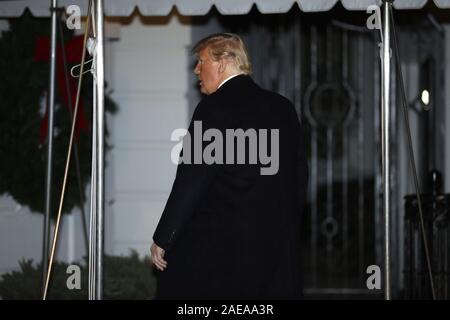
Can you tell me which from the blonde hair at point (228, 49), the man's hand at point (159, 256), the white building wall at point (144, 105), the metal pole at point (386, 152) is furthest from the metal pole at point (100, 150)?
the white building wall at point (144, 105)

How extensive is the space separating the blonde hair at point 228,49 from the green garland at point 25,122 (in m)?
2.84

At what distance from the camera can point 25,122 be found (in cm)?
727

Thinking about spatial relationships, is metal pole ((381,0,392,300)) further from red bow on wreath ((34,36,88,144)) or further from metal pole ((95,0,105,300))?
red bow on wreath ((34,36,88,144))

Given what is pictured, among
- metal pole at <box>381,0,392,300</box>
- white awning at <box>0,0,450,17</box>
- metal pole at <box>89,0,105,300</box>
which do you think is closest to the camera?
metal pole at <box>89,0,105,300</box>

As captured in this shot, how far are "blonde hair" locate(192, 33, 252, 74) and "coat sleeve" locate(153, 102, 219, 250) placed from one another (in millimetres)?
309

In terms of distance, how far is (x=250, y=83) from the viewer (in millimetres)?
4695

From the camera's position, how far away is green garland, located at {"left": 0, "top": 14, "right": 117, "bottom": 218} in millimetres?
7168

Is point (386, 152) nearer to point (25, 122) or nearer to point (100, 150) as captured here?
point (100, 150)

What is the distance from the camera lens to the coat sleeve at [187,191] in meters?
4.50

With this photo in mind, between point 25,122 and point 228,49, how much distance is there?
3.02 m

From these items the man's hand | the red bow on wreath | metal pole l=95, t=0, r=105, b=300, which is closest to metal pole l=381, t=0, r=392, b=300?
the man's hand

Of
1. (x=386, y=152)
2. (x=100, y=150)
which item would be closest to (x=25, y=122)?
(x=100, y=150)

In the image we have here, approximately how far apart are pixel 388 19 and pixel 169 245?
1698 mm

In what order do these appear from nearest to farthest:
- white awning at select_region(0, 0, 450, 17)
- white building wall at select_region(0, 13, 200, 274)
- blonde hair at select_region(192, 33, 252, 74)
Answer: blonde hair at select_region(192, 33, 252, 74) → white awning at select_region(0, 0, 450, 17) → white building wall at select_region(0, 13, 200, 274)
